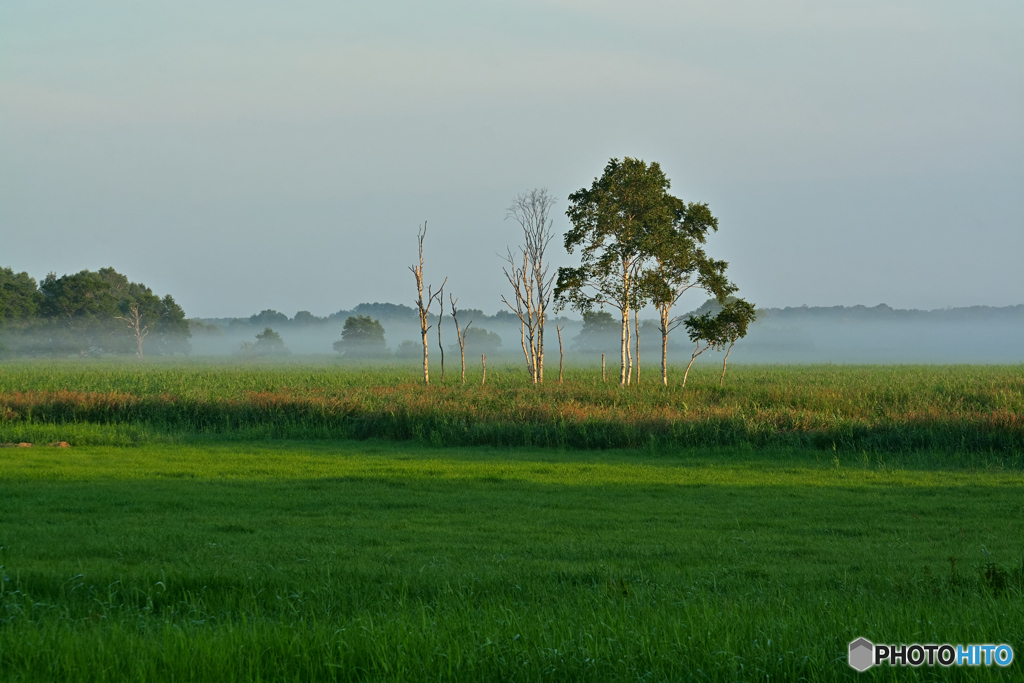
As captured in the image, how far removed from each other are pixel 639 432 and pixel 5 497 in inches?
502

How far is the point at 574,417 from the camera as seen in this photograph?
19047mm

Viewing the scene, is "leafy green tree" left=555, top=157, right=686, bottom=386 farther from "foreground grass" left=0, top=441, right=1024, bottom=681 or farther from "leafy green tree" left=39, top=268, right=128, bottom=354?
"leafy green tree" left=39, top=268, right=128, bottom=354

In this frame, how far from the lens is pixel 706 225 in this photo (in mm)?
30984

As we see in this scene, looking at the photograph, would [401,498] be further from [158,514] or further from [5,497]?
[5,497]

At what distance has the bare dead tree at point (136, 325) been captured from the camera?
83.7 m

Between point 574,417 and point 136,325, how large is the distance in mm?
80658

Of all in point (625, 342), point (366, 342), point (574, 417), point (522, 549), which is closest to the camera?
point (522, 549)

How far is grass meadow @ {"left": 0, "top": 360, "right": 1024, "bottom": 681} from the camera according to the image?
14.3 feet

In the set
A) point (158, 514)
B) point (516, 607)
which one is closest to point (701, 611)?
point (516, 607)

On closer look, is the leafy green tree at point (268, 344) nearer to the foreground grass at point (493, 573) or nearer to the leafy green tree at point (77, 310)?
the leafy green tree at point (77, 310)

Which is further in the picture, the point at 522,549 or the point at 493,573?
the point at 522,549

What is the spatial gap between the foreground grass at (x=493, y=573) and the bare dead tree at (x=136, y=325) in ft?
258

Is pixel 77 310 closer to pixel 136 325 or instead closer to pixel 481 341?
pixel 136 325

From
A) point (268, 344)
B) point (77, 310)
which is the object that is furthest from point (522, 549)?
point (268, 344)
